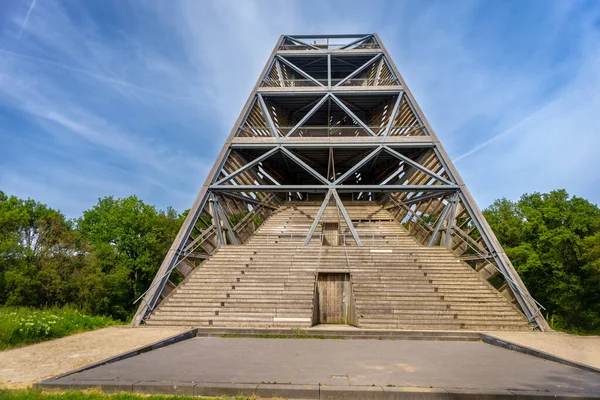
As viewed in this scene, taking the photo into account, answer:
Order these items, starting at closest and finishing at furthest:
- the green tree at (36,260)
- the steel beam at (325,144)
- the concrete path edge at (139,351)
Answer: the concrete path edge at (139,351) → the steel beam at (325,144) → the green tree at (36,260)

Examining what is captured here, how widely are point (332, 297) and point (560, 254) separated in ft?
59.6

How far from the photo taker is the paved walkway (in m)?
4.76

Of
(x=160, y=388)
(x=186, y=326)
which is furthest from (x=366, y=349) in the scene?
(x=186, y=326)

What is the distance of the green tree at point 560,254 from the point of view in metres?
20.0

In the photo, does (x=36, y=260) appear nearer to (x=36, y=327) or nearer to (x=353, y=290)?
(x=36, y=327)

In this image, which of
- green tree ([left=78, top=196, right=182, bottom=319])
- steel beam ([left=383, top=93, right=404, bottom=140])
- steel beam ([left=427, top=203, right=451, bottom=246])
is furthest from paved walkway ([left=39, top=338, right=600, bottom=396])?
green tree ([left=78, top=196, right=182, bottom=319])

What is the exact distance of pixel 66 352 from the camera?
23.0ft

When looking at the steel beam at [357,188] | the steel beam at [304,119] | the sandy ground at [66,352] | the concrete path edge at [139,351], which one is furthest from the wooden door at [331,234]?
the sandy ground at [66,352]

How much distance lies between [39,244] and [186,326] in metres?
22.4

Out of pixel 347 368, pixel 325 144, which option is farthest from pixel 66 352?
pixel 325 144

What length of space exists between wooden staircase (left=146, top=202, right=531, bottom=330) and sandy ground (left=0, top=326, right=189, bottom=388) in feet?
6.01

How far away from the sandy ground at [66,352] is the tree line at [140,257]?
58.7 ft

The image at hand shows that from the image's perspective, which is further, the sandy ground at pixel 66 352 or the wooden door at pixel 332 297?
the wooden door at pixel 332 297

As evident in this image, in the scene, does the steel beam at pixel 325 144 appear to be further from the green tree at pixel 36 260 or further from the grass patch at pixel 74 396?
the green tree at pixel 36 260
